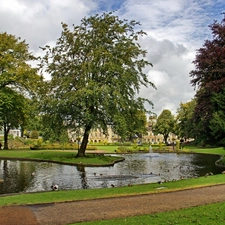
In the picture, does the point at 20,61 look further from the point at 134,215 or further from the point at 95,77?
the point at 134,215

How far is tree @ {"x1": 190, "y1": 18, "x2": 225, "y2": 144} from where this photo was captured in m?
25.7

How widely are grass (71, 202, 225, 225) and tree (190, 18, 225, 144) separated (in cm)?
1664

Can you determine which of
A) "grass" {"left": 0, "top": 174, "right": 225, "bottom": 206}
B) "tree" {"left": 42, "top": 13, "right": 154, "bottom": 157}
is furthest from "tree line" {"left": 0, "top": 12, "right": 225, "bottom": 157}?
"grass" {"left": 0, "top": 174, "right": 225, "bottom": 206}

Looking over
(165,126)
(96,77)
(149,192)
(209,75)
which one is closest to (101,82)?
(96,77)

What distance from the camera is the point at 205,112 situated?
27438 millimetres

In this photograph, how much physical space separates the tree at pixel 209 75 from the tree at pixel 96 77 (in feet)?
20.3

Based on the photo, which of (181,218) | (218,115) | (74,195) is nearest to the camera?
(181,218)

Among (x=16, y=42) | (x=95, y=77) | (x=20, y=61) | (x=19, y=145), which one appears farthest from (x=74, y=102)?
(x=19, y=145)

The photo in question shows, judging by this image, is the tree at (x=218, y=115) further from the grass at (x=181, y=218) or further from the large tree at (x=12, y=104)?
the large tree at (x=12, y=104)

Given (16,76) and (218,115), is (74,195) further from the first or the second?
(16,76)

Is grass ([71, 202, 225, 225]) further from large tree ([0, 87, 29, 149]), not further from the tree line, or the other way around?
large tree ([0, 87, 29, 149])

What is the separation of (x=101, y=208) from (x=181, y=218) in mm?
2840

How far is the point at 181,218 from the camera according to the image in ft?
28.6

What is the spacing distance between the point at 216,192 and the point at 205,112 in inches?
597
